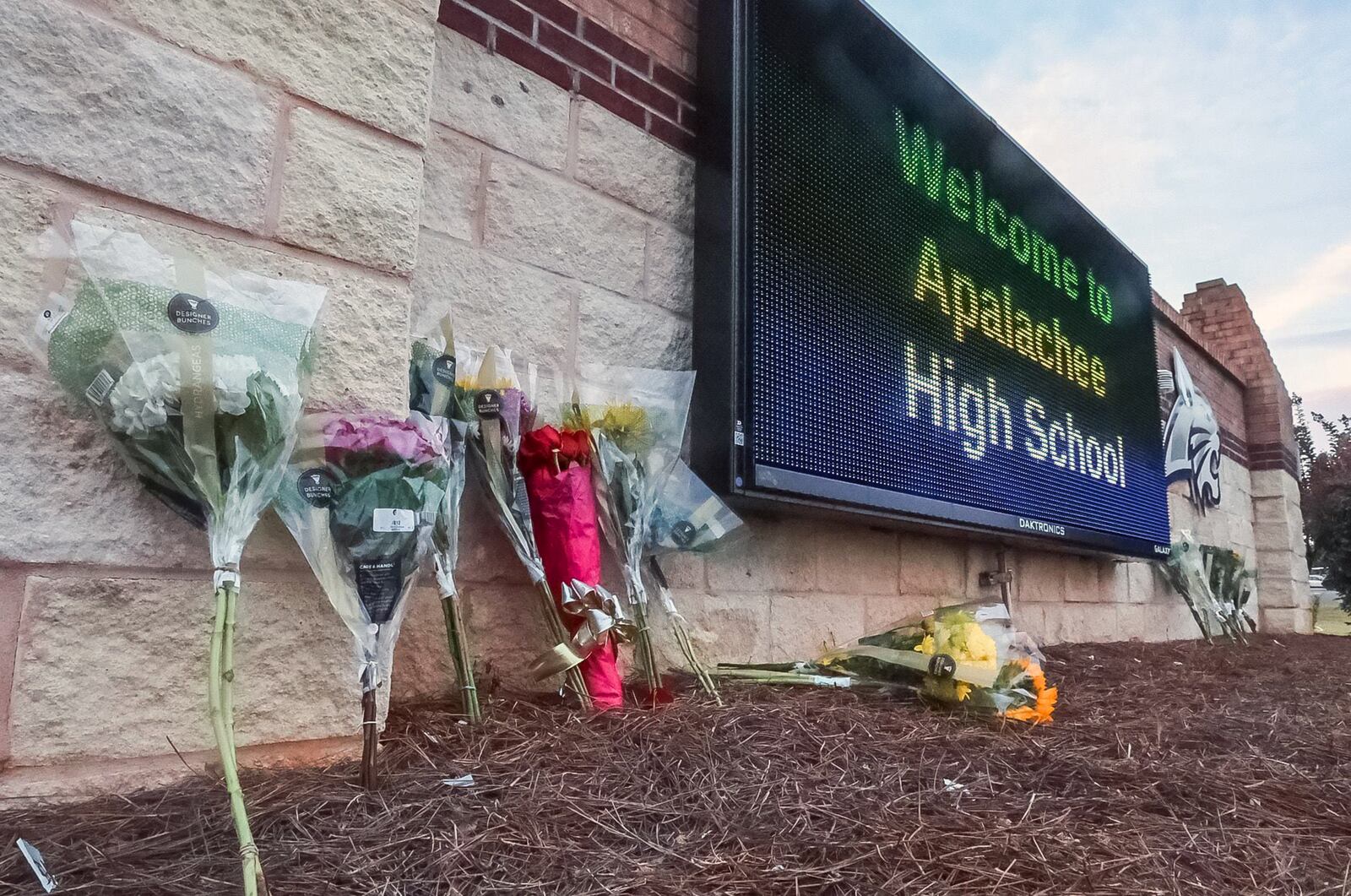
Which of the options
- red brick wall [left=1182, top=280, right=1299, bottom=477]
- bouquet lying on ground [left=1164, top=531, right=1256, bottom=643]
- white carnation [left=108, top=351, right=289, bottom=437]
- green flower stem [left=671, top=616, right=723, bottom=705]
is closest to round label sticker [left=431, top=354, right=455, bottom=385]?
white carnation [left=108, top=351, right=289, bottom=437]

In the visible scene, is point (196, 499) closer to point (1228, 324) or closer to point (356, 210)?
point (356, 210)

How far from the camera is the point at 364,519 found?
A: 4.39 feet

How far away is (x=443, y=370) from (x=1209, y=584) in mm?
5893

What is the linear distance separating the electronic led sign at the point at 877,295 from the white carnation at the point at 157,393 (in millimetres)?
1254

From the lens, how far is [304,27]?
1.47m

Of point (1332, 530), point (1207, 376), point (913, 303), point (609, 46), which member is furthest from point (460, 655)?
point (1332, 530)

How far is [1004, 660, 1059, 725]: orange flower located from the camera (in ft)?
7.37

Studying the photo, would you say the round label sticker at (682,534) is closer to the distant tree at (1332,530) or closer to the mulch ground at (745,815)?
the mulch ground at (745,815)

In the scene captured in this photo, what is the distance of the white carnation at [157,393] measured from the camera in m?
1.12

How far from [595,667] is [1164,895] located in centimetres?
109

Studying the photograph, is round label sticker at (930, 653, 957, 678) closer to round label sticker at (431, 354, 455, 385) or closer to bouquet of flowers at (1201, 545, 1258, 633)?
round label sticker at (431, 354, 455, 385)

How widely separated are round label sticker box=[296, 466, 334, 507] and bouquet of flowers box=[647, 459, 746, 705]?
87 centimetres

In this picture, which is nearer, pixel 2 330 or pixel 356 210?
pixel 2 330

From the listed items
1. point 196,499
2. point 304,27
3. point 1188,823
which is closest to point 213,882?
point 196,499
